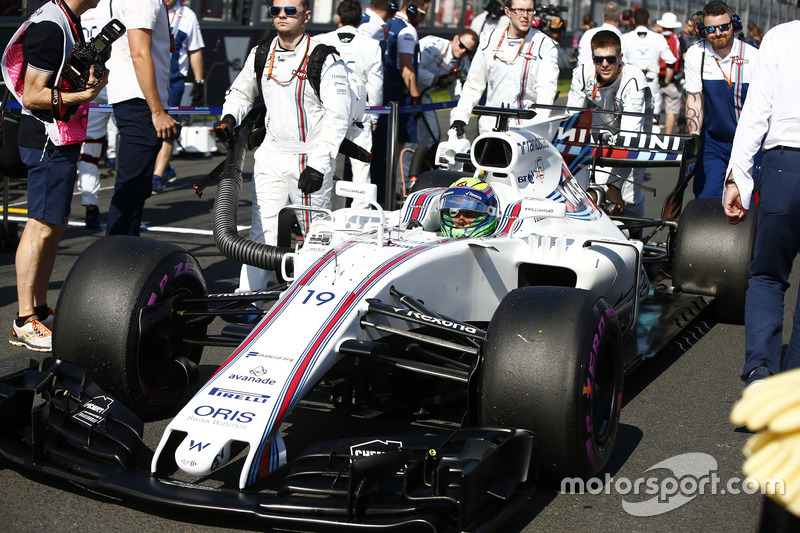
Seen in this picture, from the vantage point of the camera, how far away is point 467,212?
15.5ft

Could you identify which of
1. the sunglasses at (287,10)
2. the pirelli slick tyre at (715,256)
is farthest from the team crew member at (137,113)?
the pirelli slick tyre at (715,256)

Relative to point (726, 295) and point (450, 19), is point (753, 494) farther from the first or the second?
point (450, 19)

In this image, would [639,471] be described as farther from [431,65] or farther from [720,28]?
[431,65]

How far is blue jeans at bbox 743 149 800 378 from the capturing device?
4.27 metres

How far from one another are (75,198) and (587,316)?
8196mm

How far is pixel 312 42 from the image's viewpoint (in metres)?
5.99

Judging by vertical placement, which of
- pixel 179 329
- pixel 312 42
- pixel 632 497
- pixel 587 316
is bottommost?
pixel 632 497

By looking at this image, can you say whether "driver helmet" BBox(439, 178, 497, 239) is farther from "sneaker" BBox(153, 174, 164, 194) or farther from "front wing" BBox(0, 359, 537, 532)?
"sneaker" BBox(153, 174, 164, 194)

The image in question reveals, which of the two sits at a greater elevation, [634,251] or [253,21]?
[253,21]

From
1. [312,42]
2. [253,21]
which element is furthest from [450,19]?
[312,42]

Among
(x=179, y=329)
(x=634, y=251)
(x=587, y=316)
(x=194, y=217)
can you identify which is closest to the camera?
(x=587, y=316)

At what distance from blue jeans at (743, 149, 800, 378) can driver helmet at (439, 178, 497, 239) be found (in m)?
1.27
